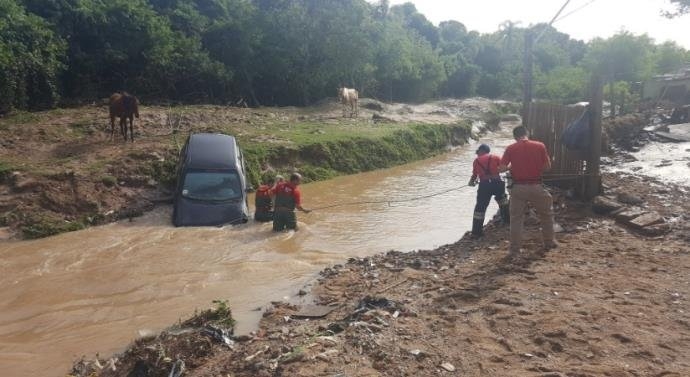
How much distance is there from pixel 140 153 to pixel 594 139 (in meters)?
10.3

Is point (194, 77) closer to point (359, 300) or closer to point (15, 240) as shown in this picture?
point (15, 240)

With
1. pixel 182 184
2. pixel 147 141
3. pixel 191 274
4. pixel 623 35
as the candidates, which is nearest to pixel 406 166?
pixel 147 141

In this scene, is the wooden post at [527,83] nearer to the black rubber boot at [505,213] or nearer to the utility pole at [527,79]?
the utility pole at [527,79]

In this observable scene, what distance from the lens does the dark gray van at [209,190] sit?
10.5 m

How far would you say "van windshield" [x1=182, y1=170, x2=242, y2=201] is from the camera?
10680 millimetres

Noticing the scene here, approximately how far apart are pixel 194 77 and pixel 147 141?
1151 centimetres

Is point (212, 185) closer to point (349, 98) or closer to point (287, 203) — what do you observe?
point (287, 203)

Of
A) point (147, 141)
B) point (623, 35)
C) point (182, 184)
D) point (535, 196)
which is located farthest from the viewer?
point (623, 35)

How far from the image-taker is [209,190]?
10.7 m

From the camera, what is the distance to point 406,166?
66.8 feet

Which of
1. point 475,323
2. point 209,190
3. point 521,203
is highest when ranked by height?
point 521,203

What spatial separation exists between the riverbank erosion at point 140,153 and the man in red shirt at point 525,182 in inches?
322

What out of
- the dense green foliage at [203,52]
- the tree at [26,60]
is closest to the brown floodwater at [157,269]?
the dense green foliage at [203,52]

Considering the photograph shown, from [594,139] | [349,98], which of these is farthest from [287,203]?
[349,98]
